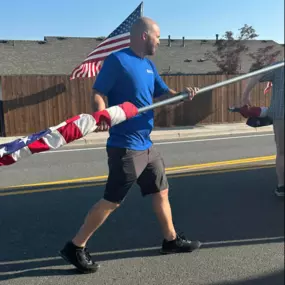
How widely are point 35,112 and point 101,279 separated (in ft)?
37.0

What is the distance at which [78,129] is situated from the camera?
2232 millimetres

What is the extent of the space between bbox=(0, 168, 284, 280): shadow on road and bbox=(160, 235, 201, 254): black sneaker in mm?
122

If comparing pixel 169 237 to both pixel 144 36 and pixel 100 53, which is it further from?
pixel 100 53

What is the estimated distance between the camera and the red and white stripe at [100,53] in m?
10.9

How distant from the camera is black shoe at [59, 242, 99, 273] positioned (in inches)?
125

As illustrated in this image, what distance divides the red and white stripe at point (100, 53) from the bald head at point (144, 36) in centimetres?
800

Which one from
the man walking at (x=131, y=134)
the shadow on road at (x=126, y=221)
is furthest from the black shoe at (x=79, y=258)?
the shadow on road at (x=126, y=221)

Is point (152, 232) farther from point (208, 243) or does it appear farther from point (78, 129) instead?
point (78, 129)

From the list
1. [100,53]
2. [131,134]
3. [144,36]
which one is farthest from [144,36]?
[100,53]

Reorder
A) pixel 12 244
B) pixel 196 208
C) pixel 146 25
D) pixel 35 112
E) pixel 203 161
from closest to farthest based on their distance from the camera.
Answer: pixel 146 25, pixel 12 244, pixel 196 208, pixel 203 161, pixel 35 112

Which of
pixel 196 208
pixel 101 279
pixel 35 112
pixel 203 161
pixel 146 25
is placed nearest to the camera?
pixel 146 25

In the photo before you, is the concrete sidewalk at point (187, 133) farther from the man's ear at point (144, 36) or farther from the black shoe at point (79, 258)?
the man's ear at point (144, 36)

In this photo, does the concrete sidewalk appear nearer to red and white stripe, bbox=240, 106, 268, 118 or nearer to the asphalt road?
the asphalt road

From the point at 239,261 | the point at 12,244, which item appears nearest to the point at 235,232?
the point at 239,261
